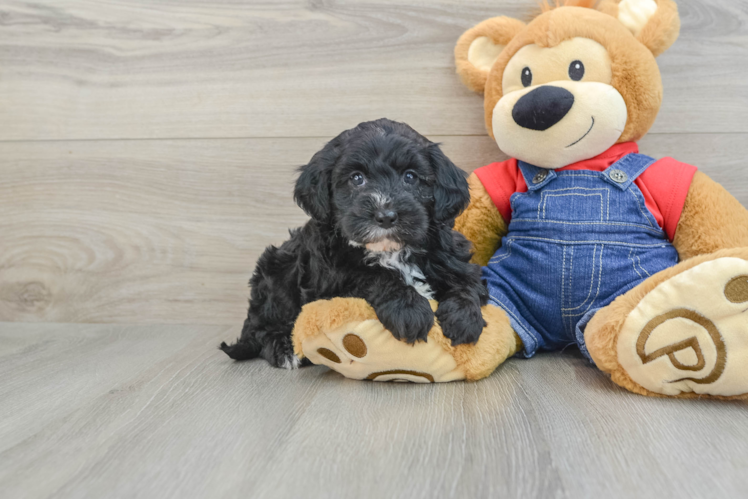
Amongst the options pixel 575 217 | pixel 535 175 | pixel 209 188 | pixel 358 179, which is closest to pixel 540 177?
pixel 535 175

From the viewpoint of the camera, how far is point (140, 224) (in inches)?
83.9

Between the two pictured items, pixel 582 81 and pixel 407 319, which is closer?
pixel 407 319

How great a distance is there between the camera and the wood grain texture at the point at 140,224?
2061mm

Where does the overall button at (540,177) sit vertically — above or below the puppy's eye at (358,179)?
below

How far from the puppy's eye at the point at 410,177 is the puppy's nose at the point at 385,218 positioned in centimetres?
16

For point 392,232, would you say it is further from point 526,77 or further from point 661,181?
point 661,181

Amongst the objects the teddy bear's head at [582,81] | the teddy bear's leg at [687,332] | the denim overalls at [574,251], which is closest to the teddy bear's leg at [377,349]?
the denim overalls at [574,251]

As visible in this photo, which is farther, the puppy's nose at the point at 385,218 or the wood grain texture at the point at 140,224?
the wood grain texture at the point at 140,224

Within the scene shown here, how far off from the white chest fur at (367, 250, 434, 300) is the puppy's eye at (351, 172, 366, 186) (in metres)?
0.19

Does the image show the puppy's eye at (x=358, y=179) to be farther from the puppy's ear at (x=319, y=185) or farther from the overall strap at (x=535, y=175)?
the overall strap at (x=535, y=175)

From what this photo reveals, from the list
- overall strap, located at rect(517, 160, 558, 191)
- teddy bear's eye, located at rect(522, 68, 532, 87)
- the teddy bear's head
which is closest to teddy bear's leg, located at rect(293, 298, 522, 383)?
overall strap, located at rect(517, 160, 558, 191)

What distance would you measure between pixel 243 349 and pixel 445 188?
31.2 inches

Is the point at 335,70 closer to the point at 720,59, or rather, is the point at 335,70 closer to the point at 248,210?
the point at 248,210

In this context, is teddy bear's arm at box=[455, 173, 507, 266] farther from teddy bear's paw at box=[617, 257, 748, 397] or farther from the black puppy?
teddy bear's paw at box=[617, 257, 748, 397]
